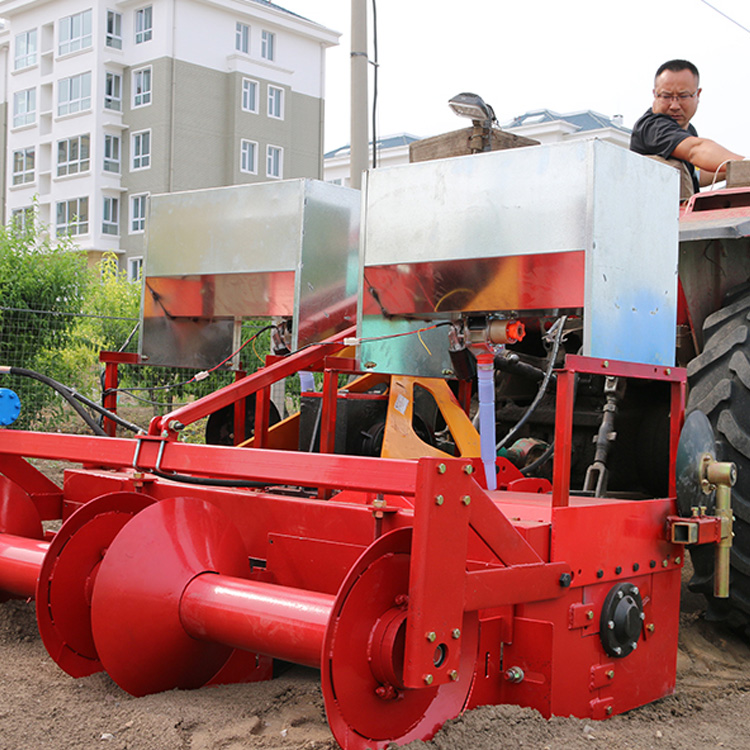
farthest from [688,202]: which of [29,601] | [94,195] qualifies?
[94,195]

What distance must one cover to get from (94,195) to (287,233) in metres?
31.3

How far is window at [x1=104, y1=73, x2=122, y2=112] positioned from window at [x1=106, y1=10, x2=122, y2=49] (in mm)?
1067

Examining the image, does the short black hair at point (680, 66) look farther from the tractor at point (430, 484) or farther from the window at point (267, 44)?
the window at point (267, 44)

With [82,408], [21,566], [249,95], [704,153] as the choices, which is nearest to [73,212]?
[249,95]

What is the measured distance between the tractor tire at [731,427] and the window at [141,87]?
32127 mm

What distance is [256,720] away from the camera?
9.25 feet

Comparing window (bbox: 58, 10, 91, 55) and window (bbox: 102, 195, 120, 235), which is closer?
window (bbox: 102, 195, 120, 235)

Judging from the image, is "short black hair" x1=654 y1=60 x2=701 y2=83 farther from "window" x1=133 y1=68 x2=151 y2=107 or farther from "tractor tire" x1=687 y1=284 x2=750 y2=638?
"window" x1=133 y1=68 x2=151 y2=107

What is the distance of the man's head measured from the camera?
507cm

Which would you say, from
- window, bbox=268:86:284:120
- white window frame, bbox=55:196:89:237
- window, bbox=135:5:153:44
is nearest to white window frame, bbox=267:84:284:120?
window, bbox=268:86:284:120

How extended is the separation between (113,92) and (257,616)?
Answer: 3420 centimetres

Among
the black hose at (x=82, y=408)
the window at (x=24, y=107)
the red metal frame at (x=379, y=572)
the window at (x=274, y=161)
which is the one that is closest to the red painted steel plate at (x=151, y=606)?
the red metal frame at (x=379, y=572)

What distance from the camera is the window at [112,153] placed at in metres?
33.8

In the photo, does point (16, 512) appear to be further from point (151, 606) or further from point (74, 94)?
point (74, 94)
